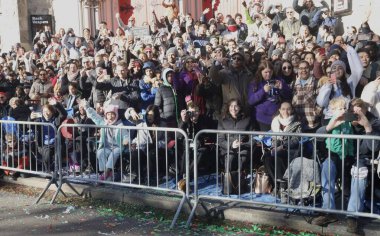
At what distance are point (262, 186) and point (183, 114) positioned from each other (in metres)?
1.76

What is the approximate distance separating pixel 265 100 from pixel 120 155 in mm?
2363

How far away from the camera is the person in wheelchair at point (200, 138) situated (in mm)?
7612

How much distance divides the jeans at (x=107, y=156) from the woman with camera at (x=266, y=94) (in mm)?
2106

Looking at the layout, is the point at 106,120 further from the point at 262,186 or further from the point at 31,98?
the point at 31,98

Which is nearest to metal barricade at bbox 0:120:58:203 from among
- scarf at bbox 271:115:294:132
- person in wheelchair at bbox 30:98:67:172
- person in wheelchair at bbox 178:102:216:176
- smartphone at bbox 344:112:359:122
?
person in wheelchair at bbox 30:98:67:172

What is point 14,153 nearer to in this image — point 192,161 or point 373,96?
point 192,161

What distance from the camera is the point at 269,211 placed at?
21.4 feet

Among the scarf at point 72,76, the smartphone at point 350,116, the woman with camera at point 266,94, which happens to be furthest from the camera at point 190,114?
the scarf at point 72,76

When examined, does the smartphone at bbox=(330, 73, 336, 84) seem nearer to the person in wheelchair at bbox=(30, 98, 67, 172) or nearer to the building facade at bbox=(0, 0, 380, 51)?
the person in wheelchair at bbox=(30, 98, 67, 172)

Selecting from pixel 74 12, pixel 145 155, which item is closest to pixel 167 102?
pixel 145 155

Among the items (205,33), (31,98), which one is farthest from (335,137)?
(205,33)

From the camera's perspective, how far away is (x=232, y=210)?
6777 mm

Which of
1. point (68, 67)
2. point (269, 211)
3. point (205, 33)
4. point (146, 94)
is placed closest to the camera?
point (269, 211)

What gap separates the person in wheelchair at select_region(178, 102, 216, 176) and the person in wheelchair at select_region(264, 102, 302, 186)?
0.96 metres
